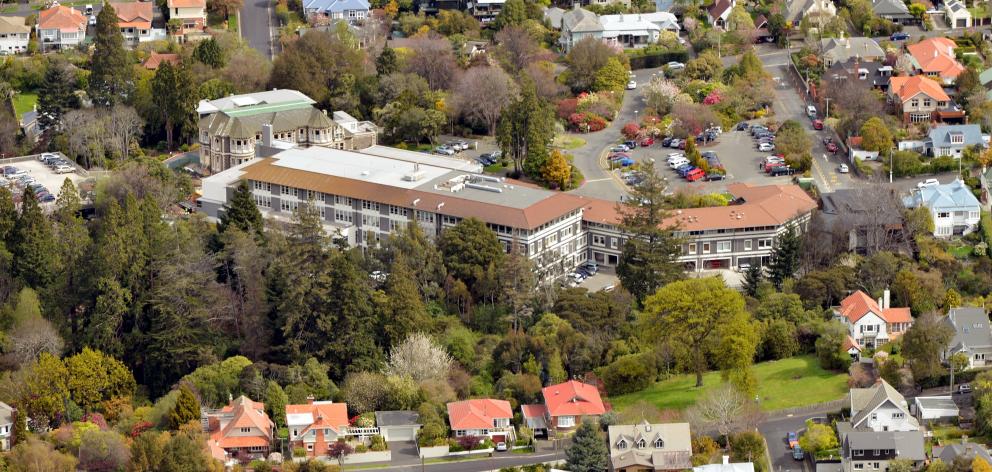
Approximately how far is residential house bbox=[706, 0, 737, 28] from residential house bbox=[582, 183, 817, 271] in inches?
1442

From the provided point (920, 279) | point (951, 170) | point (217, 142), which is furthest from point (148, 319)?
point (951, 170)

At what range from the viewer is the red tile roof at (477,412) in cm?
8988

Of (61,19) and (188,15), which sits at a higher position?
(188,15)

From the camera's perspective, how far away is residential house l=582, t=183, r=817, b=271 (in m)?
106

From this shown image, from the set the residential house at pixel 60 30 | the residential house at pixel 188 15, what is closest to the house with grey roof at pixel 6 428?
the residential house at pixel 60 30

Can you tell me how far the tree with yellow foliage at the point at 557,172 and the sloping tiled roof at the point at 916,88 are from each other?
70.5ft

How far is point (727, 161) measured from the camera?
388 feet

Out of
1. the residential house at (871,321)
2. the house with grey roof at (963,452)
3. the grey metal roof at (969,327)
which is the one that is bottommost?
the house with grey roof at (963,452)

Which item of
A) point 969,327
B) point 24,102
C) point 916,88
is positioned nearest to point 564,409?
point 969,327

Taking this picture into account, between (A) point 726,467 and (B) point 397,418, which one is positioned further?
(B) point 397,418

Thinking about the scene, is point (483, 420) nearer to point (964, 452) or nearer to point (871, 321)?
point (871, 321)

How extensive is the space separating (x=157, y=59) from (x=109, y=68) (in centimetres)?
950

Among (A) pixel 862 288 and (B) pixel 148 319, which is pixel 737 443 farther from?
(B) pixel 148 319

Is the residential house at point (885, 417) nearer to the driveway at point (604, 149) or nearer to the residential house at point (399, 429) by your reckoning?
the residential house at point (399, 429)
